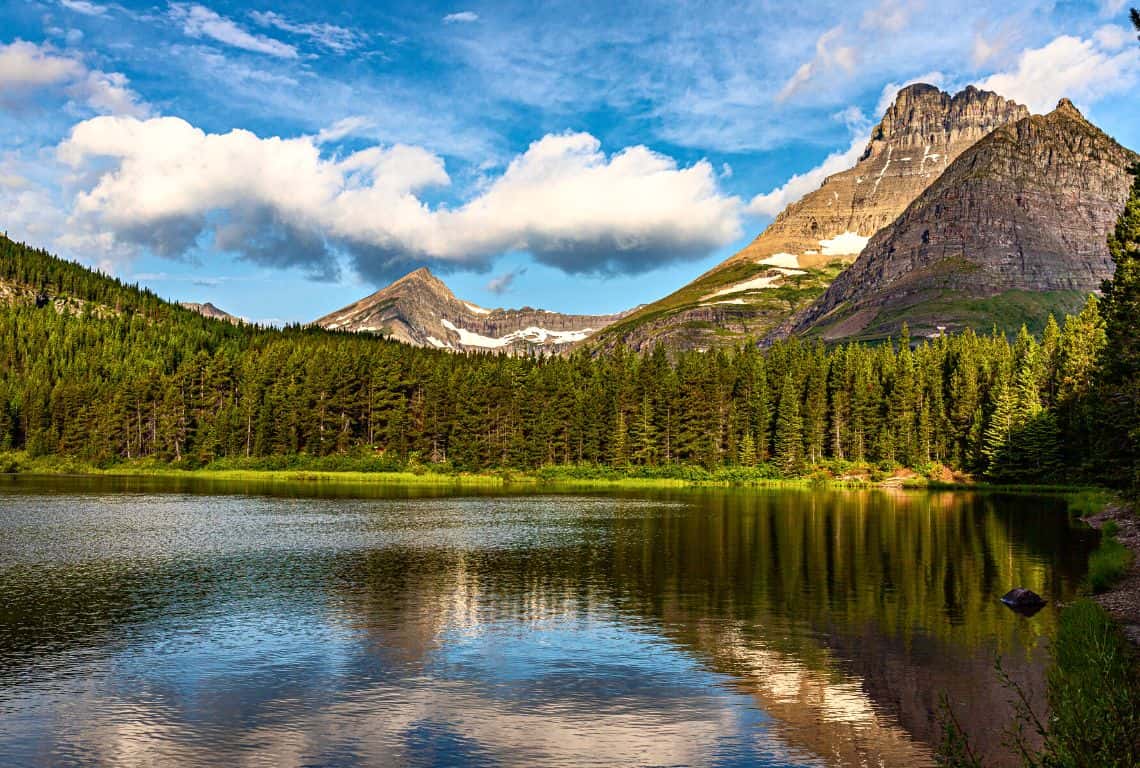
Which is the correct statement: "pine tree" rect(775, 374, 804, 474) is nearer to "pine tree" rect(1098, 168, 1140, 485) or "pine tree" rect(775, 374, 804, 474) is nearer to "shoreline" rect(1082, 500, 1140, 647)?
"pine tree" rect(1098, 168, 1140, 485)

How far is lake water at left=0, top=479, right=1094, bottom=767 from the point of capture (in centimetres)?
2228

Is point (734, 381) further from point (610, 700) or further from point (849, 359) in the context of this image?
point (610, 700)

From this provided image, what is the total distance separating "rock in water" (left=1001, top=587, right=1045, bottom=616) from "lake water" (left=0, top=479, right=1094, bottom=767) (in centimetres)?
118

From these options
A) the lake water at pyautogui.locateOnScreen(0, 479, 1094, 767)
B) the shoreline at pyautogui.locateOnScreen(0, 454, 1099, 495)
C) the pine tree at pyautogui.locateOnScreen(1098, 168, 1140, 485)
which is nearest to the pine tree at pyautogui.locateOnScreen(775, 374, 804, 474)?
the shoreline at pyautogui.locateOnScreen(0, 454, 1099, 495)

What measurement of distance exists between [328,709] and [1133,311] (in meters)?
52.1

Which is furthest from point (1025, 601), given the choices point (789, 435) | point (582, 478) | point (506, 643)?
point (789, 435)

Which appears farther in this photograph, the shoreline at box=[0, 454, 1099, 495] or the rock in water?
the shoreline at box=[0, 454, 1099, 495]

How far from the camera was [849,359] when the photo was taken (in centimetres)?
18800

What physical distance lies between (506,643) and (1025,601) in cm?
2462

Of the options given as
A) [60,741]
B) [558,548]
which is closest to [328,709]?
[60,741]

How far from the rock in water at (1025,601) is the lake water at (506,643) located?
118 cm

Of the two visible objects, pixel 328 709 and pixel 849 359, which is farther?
pixel 849 359

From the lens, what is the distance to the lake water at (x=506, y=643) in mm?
22281

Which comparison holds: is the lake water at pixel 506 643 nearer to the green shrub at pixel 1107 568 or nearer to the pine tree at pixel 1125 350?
the green shrub at pixel 1107 568
